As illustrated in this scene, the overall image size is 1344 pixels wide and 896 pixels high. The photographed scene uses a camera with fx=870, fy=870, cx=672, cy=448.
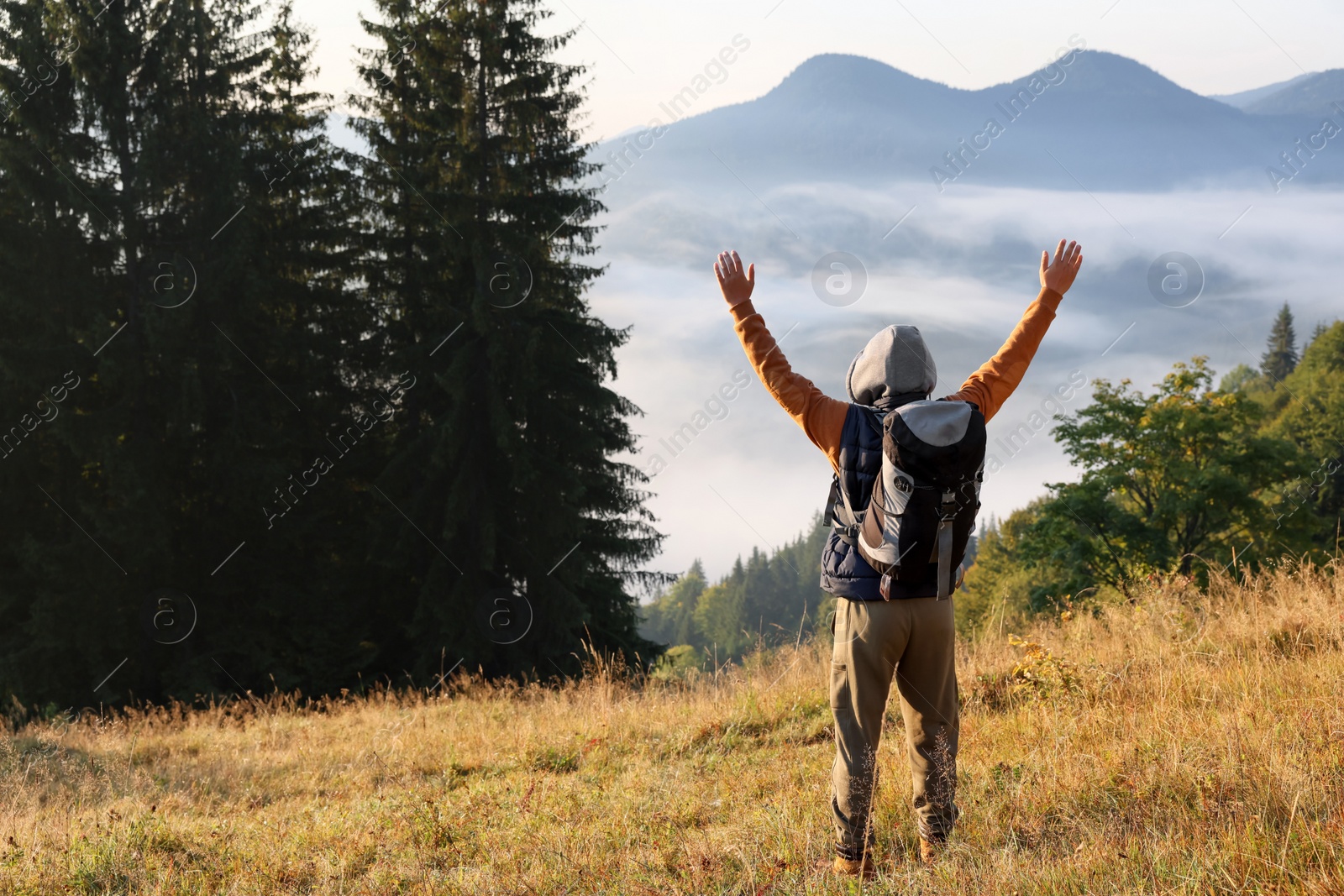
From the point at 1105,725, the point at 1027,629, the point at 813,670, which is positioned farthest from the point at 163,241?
the point at 1105,725

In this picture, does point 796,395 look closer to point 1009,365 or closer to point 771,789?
point 1009,365

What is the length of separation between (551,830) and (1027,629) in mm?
5236

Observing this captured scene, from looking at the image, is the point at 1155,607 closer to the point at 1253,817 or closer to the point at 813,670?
the point at 813,670

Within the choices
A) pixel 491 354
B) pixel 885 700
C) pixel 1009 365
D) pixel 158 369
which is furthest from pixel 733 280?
pixel 158 369

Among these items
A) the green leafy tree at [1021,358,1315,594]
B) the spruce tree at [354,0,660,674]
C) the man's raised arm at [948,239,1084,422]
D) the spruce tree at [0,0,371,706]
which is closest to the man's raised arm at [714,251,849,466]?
the man's raised arm at [948,239,1084,422]

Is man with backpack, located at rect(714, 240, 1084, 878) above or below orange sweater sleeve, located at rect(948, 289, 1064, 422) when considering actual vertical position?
below

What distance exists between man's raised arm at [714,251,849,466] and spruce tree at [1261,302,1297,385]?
385 feet

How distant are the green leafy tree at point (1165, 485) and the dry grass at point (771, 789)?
27.0 meters

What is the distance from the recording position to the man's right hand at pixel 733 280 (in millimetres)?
3781

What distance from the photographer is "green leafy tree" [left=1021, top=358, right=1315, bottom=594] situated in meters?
32.6

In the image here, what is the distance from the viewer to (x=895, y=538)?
311 centimetres

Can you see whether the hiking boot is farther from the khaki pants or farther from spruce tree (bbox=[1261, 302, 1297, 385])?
spruce tree (bbox=[1261, 302, 1297, 385])

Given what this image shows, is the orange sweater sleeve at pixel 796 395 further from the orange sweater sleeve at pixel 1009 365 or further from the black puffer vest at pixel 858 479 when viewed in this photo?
the orange sweater sleeve at pixel 1009 365

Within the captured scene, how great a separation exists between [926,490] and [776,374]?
0.79 m
